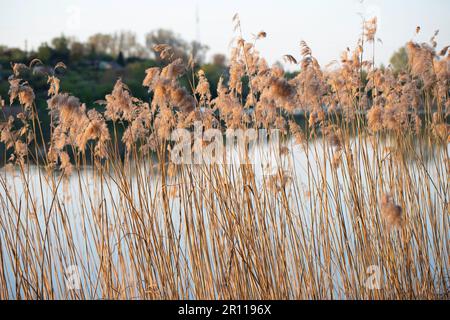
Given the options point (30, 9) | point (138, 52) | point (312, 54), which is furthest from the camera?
point (138, 52)

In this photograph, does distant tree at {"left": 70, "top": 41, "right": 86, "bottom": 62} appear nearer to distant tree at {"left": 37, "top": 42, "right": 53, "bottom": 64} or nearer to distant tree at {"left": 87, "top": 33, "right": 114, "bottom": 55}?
distant tree at {"left": 87, "top": 33, "right": 114, "bottom": 55}

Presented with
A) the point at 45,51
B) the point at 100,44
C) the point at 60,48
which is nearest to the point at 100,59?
the point at 100,44

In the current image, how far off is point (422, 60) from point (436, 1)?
1.24 m

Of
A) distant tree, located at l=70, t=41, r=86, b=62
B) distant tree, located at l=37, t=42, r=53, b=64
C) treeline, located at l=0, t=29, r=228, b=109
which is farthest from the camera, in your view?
distant tree, located at l=70, t=41, r=86, b=62

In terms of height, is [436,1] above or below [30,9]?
below

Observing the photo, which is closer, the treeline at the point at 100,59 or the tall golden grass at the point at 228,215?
the tall golden grass at the point at 228,215

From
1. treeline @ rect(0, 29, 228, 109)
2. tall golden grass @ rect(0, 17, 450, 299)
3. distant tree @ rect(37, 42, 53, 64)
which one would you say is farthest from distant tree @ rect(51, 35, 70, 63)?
tall golden grass @ rect(0, 17, 450, 299)

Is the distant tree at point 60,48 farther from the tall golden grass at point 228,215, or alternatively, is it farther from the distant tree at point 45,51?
the tall golden grass at point 228,215

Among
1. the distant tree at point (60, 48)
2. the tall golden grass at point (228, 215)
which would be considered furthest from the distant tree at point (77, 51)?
the tall golden grass at point (228, 215)

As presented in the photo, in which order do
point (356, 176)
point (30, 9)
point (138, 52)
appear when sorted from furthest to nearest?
1. point (138, 52)
2. point (30, 9)
3. point (356, 176)

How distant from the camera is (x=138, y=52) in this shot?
1891 cm

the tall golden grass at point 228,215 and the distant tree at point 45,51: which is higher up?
the distant tree at point 45,51
